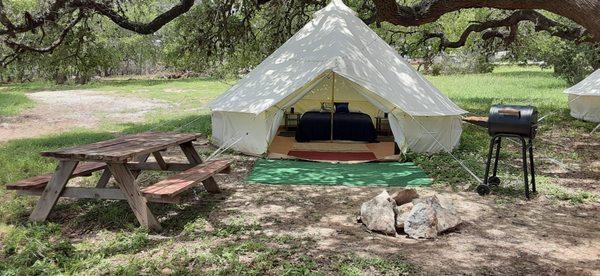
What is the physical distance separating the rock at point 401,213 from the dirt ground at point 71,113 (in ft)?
27.4

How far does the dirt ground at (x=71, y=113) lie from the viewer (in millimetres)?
11477

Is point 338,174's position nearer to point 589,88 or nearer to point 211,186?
point 211,186

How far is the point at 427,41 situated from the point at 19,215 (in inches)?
472

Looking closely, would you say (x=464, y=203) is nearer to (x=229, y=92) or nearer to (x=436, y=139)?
(x=436, y=139)

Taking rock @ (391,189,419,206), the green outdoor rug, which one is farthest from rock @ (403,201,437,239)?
the green outdoor rug

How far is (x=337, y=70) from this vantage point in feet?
25.7

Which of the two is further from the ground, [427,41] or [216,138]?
[427,41]

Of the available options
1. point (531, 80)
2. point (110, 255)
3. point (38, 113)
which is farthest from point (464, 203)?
point (531, 80)

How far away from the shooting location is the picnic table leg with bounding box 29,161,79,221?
4.61 metres

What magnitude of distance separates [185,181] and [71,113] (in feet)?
36.2

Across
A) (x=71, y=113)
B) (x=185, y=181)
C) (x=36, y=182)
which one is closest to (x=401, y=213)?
(x=185, y=181)

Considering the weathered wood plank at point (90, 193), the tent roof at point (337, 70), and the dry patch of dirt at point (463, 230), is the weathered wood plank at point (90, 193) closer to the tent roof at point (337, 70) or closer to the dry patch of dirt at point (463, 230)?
the dry patch of dirt at point (463, 230)

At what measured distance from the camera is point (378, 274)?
11.7ft

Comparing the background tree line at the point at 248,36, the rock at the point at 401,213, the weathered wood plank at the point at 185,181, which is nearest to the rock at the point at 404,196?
the rock at the point at 401,213
